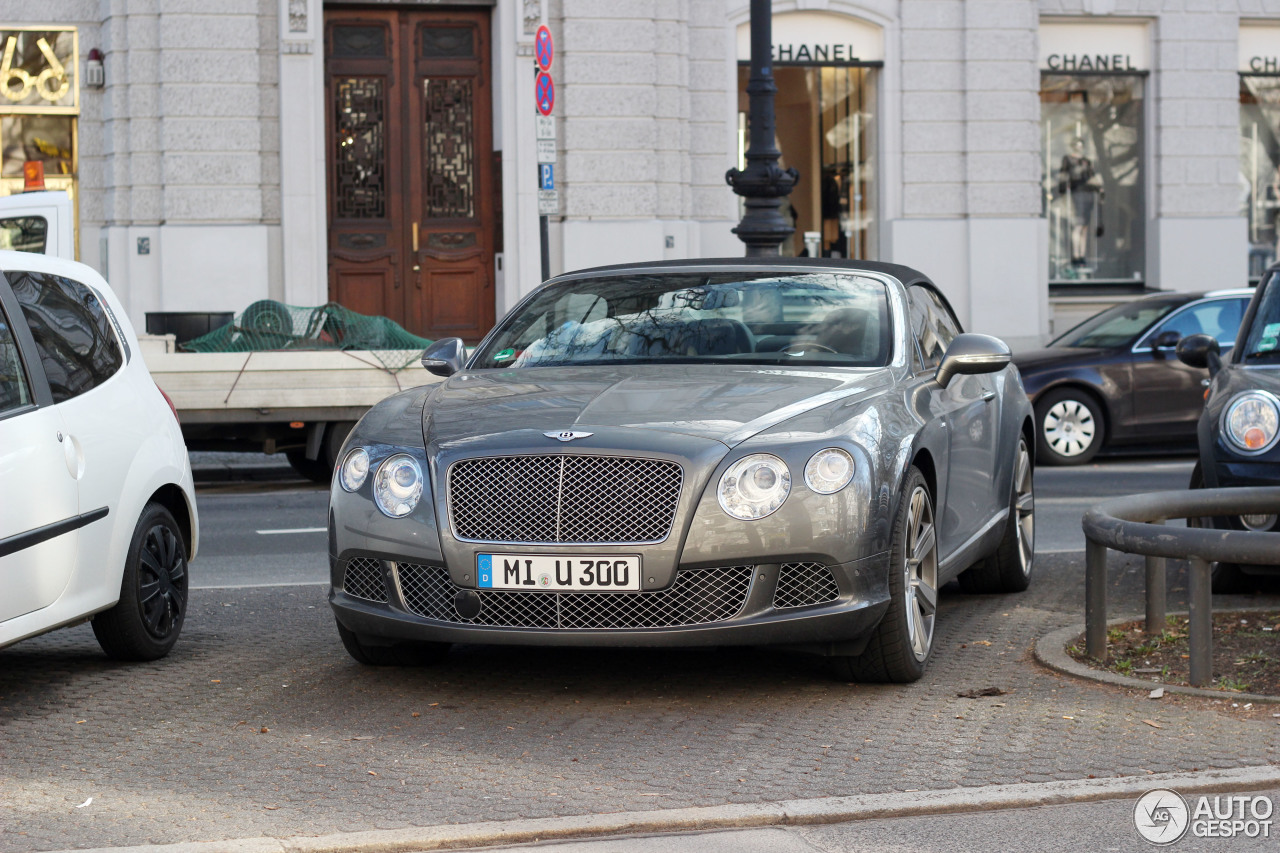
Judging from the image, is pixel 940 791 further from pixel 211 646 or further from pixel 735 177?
pixel 735 177

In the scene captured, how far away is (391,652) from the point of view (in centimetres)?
611

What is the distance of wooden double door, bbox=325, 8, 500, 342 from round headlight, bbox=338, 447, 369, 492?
1588 cm

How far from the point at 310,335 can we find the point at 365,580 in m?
7.17

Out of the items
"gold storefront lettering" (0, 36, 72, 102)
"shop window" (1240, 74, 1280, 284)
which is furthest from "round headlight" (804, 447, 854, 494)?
"shop window" (1240, 74, 1280, 284)

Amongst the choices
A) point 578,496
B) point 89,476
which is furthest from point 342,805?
point 89,476

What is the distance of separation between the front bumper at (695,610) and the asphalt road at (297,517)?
128 inches

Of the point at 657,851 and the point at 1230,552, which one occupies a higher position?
the point at 1230,552

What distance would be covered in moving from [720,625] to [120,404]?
2.37 m

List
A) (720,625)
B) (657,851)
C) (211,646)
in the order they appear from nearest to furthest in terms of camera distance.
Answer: (657,851), (720,625), (211,646)

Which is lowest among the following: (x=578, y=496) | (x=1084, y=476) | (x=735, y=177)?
(x=1084, y=476)

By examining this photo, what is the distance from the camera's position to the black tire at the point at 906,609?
5.68 metres

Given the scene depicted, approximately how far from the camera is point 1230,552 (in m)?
5.55

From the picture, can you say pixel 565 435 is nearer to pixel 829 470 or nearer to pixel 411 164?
pixel 829 470

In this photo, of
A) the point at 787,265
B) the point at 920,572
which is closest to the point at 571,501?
the point at 920,572
